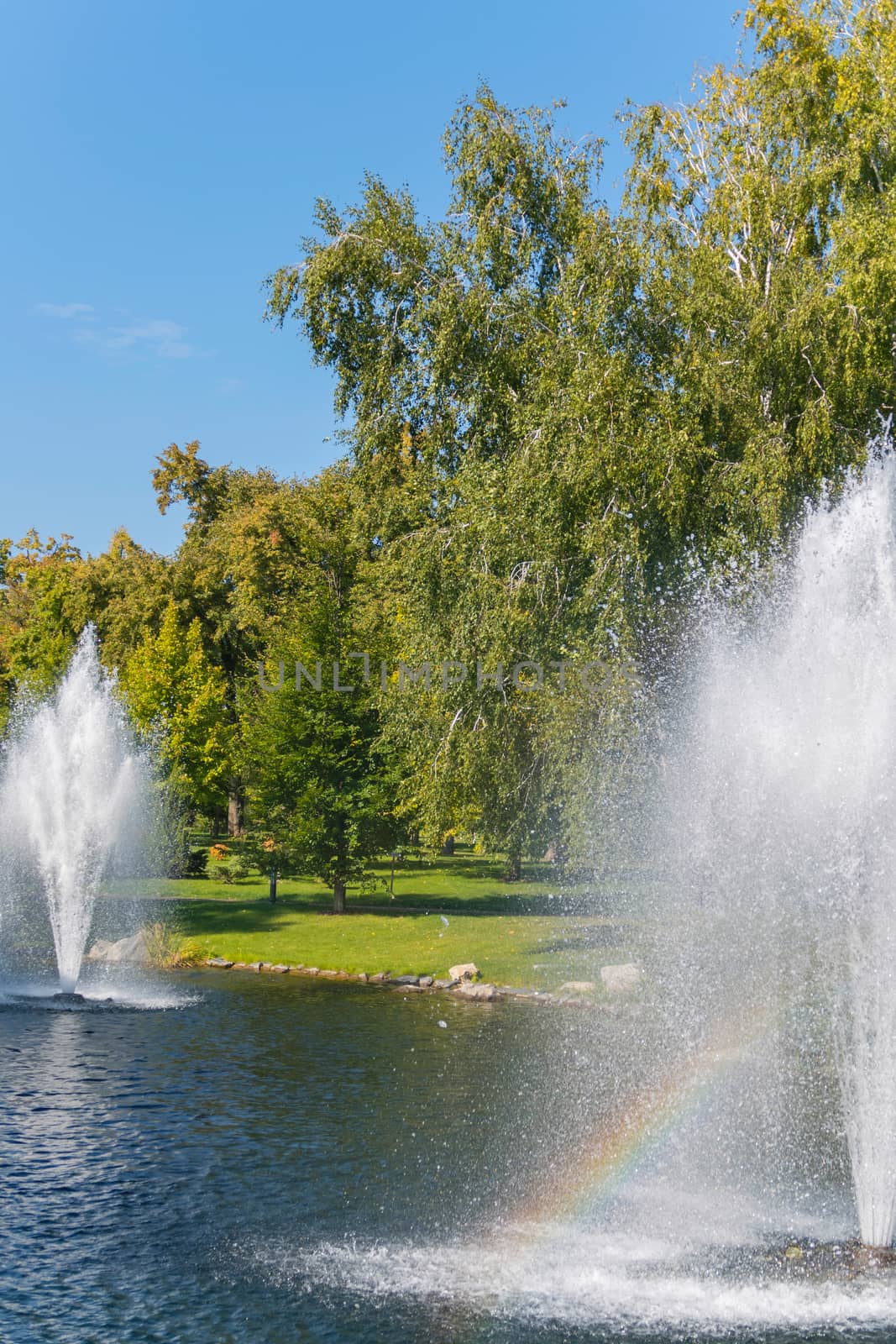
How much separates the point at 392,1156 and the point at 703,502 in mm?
13686

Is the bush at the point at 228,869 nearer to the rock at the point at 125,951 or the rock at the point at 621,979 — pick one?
the rock at the point at 125,951

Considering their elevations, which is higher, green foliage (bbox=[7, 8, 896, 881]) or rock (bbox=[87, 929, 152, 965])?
green foliage (bbox=[7, 8, 896, 881])

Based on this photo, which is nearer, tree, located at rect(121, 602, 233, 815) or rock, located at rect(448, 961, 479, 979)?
rock, located at rect(448, 961, 479, 979)

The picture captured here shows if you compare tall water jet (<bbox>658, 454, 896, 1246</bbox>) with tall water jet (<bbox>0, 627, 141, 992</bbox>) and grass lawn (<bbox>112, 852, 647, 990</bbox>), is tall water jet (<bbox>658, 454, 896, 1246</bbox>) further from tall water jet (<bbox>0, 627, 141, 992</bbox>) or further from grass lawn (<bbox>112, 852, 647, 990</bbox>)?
tall water jet (<bbox>0, 627, 141, 992</bbox>)

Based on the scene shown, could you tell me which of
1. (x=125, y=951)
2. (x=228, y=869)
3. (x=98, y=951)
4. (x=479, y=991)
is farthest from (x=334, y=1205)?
(x=228, y=869)

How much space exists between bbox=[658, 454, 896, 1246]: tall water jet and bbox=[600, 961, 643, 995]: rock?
2.83m

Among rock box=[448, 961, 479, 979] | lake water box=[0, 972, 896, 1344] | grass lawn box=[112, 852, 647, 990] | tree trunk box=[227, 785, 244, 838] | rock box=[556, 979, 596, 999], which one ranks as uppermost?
tree trunk box=[227, 785, 244, 838]

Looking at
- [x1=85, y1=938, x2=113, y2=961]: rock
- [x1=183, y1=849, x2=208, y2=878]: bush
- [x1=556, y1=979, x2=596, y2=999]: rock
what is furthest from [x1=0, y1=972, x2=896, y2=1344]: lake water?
[x1=183, y1=849, x2=208, y2=878]: bush

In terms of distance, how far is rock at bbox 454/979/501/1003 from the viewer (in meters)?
24.7

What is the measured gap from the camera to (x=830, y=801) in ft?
43.7

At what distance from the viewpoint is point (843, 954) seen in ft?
43.0

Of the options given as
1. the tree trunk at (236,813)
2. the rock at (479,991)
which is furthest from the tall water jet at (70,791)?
the tree trunk at (236,813)

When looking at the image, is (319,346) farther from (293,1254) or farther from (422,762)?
(293,1254)

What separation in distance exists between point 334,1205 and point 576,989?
479 inches
